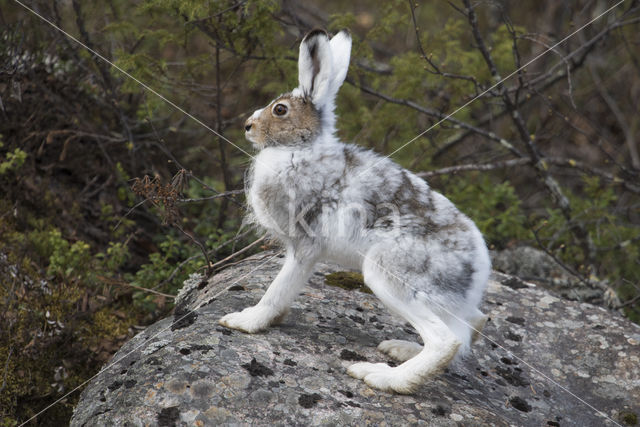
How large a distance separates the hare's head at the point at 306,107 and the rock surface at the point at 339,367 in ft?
4.20

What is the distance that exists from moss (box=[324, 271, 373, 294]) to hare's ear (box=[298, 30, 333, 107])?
1.63 metres

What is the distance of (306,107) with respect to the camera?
4.41 m

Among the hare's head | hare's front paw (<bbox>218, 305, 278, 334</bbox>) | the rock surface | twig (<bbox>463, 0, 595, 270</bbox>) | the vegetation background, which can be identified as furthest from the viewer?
twig (<bbox>463, 0, 595, 270</bbox>)

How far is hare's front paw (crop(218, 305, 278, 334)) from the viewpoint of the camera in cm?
412

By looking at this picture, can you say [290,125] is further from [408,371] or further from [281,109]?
[408,371]

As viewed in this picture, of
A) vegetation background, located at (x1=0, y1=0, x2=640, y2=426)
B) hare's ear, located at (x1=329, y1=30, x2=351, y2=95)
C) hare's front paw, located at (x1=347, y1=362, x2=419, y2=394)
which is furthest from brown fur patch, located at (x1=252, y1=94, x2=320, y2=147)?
hare's front paw, located at (x1=347, y1=362, x2=419, y2=394)

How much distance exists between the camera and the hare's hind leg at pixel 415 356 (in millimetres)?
3803

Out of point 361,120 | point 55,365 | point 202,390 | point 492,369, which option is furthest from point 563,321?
point 55,365

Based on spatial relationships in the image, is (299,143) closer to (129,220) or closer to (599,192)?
(129,220)

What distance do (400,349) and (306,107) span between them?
1.86m

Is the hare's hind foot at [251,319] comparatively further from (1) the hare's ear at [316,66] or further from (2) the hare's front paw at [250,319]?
(1) the hare's ear at [316,66]

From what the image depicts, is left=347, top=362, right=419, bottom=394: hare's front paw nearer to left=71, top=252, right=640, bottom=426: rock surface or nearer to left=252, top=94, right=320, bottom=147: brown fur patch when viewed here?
left=71, top=252, right=640, bottom=426: rock surface

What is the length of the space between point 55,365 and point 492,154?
6.41m

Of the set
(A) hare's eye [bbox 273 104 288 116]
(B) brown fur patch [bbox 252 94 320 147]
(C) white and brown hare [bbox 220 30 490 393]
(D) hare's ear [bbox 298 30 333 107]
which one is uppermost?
(D) hare's ear [bbox 298 30 333 107]
